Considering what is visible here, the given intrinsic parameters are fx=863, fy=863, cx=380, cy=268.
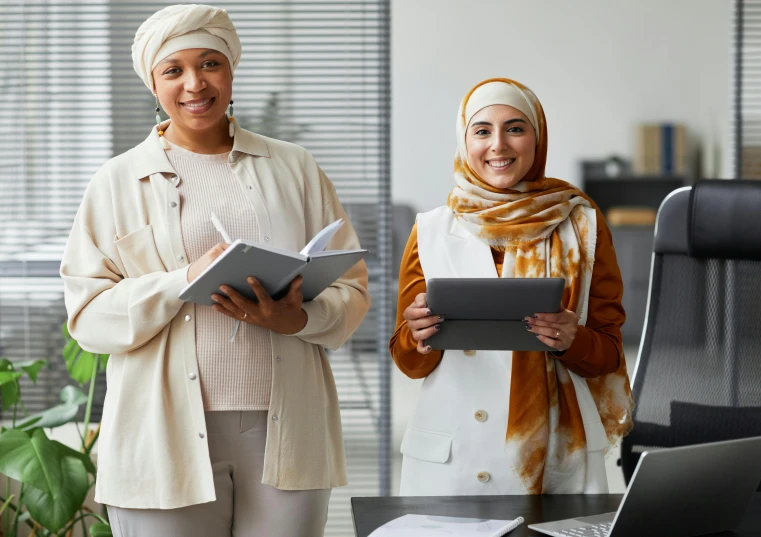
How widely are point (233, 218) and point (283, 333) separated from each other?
0.24m

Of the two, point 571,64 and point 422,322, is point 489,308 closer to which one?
point 422,322

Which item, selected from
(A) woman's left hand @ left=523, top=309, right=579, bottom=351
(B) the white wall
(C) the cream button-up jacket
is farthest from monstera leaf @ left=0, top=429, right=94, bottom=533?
(B) the white wall

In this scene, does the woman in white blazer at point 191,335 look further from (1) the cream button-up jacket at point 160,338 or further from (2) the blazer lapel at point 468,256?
(2) the blazer lapel at point 468,256

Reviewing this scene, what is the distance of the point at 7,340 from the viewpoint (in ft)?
9.82

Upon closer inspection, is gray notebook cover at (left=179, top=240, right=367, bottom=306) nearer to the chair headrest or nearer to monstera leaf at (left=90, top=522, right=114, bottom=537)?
the chair headrest

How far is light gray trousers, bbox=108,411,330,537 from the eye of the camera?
1.54 m

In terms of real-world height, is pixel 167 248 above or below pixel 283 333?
above

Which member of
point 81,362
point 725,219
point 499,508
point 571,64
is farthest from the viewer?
point 571,64

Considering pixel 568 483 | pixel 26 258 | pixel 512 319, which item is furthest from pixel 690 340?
pixel 26 258

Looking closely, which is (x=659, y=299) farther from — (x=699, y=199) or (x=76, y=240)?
(x=76, y=240)

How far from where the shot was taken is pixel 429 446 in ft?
5.43

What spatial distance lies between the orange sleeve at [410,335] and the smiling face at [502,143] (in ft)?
0.65

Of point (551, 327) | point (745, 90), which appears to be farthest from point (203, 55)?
point (745, 90)

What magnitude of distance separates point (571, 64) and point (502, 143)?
21.1 feet
